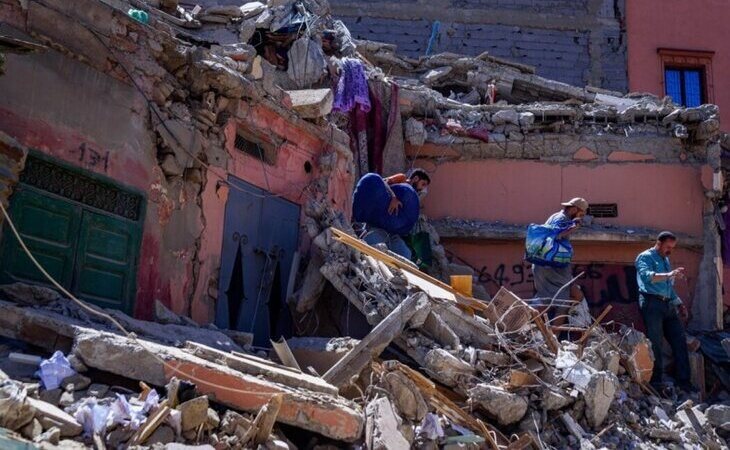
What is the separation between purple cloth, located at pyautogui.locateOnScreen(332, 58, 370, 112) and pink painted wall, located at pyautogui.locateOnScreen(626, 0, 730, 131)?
8866mm

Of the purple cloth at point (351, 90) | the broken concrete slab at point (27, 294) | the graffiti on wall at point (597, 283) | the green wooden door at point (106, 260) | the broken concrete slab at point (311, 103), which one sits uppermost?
the purple cloth at point (351, 90)

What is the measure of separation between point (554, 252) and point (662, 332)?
4.65 ft

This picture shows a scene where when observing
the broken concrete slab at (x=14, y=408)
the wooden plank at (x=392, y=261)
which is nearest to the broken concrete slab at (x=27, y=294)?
the broken concrete slab at (x=14, y=408)

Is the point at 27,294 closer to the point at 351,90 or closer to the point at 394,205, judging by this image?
the point at 394,205

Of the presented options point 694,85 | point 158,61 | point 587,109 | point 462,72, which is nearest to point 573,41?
point 694,85

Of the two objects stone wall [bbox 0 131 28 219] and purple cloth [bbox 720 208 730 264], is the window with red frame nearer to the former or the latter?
purple cloth [bbox 720 208 730 264]

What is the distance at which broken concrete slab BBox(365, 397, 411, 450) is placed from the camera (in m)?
5.16

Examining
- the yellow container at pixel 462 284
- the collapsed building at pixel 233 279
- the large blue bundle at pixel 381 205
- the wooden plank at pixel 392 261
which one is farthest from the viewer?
the large blue bundle at pixel 381 205

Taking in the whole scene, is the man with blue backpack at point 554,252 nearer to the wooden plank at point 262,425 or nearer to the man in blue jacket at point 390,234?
the man in blue jacket at point 390,234

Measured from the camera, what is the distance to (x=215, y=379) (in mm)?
4938

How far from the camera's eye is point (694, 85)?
60.6 feet

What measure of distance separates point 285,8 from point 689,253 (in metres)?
6.87

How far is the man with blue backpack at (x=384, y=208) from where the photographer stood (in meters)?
8.34

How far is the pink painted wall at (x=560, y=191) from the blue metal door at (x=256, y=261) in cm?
407
